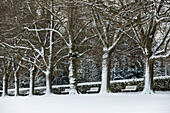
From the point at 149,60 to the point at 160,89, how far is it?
22.8 feet

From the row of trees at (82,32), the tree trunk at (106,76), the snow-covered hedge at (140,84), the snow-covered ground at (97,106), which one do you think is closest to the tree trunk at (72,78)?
the row of trees at (82,32)

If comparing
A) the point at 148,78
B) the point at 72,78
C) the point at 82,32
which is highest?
the point at 82,32

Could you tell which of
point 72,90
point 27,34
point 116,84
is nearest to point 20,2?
point 27,34

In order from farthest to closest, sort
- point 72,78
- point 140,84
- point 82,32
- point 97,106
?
point 140,84 → point 82,32 → point 72,78 → point 97,106

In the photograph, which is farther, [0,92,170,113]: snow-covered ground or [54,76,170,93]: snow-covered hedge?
[54,76,170,93]: snow-covered hedge

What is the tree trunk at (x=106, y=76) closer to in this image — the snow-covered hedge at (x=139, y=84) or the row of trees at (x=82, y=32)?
the row of trees at (x=82, y=32)

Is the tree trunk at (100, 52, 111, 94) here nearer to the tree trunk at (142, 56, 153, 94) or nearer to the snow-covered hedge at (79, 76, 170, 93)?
the tree trunk at (142, 56, 153, 94)

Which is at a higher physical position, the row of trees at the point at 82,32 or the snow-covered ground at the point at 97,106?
the row of trees at the point at 82,32

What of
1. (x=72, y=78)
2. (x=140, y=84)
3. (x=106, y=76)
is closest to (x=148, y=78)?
(x=106, y=76)

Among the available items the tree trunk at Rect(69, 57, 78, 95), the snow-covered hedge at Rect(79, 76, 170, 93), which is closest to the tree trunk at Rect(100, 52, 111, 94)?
the tree trunk at Rect(69, 57, 78, 95)

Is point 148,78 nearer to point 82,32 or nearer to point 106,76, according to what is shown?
point 106,76

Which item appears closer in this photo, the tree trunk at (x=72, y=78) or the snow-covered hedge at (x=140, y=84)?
the tree trunk at (x=72, y=78)

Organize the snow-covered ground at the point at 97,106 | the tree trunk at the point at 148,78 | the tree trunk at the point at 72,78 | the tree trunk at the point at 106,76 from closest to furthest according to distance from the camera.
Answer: the snow-covered ground at the point at 97,106 → the tree trunk at the point at 148,78 → the tree trunk at the point at 106,76 → the tree trunk at the point at 72,78

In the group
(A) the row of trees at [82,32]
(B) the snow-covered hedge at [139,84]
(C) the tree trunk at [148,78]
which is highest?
(A) the row of trees at [82,32]
